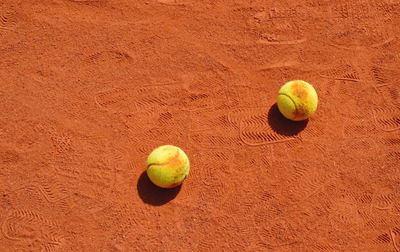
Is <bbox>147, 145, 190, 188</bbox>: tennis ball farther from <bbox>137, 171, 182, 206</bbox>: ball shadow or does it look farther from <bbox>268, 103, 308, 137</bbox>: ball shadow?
<bbox>268, 103, 308, 137</bbox>: ball shadow

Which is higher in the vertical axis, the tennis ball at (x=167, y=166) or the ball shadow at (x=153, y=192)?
the tennis ball at (x=167, y=166)

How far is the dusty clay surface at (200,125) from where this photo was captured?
493cm

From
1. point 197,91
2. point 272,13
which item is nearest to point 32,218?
point 197,91

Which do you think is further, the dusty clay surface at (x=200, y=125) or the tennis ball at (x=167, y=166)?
the dusty clay surface at (x=200, y=125)

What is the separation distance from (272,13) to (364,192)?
2594 millimetres

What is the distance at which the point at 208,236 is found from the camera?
4.90 meters

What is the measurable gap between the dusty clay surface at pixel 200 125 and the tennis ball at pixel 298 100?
253mm

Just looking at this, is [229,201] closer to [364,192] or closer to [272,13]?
[364,192]

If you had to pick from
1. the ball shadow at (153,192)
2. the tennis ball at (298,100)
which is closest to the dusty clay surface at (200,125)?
the ball shadow at (153,192)

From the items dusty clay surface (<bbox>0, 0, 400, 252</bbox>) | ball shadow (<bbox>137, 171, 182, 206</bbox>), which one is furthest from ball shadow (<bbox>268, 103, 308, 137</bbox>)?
ball shadow (<bbox>137, 171, 182, 206</bbox>)

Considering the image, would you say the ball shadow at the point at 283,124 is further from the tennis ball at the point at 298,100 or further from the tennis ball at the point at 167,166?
the tennis ball at the point at 167,166

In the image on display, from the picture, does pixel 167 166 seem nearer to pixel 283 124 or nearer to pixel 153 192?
pixel 153 192

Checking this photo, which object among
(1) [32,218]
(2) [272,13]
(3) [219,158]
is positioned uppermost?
(2) [272,13]

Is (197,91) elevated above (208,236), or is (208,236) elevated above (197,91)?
(197,91)
